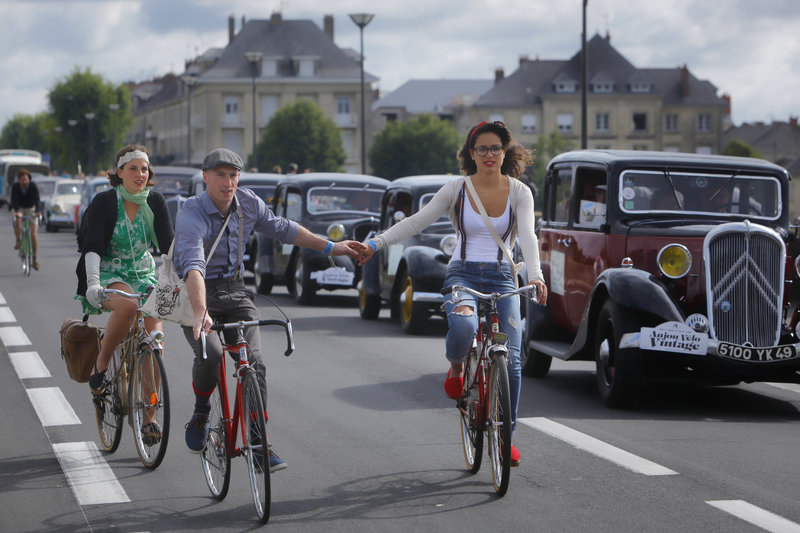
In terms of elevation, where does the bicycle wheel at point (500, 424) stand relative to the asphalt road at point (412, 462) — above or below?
above

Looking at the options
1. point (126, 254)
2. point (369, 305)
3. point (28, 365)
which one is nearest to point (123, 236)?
point (126, 254)

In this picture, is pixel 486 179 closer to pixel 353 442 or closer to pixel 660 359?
pixel 353 442

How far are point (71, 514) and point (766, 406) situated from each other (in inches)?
231

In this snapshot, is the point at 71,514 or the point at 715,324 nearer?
the point at 71,514

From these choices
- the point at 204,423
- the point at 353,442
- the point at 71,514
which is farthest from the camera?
the point at 353,442

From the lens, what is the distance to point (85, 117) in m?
134

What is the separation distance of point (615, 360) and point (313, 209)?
11.4m

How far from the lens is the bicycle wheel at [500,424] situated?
6523 millimetres

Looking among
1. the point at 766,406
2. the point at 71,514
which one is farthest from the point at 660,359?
the point at 71,514

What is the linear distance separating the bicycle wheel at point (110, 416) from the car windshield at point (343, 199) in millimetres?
12543

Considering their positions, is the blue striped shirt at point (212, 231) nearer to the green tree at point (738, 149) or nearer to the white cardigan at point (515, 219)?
the white cardigan at point (515, 219)

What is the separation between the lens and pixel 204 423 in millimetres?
6816

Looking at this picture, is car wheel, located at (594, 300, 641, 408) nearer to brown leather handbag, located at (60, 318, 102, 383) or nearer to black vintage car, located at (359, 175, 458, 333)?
brown leather handbag, located at (60, 318, 102, 383)

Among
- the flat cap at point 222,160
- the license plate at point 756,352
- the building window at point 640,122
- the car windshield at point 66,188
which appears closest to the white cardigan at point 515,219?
the flat cap at point 222,160
